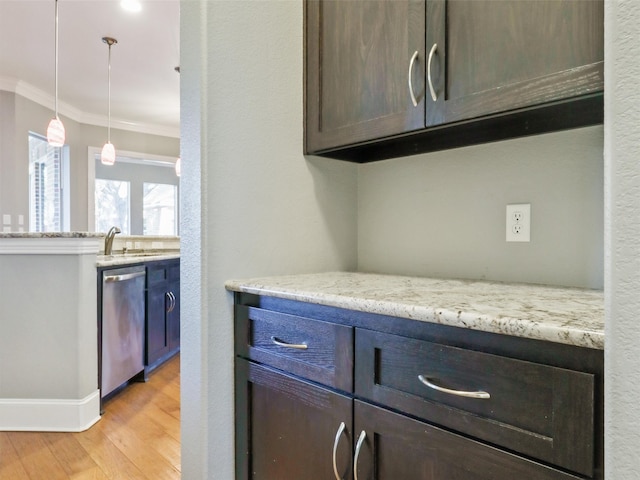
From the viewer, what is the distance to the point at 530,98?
94 cm

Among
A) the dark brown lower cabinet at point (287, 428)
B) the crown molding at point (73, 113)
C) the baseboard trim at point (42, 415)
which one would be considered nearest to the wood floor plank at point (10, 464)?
the baseboard trim at point (42, 415)

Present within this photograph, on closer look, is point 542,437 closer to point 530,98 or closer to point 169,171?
point 530,98

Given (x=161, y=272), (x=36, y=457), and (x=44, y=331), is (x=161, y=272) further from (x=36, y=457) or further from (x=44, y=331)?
(x=36, y=457)

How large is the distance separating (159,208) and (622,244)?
25.6 feet

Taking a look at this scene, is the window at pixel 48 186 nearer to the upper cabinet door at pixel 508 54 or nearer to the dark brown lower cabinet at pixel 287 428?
the dark brown lower cabinet at pixel 287 428

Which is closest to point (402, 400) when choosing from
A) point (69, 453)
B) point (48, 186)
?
point (69, 453)

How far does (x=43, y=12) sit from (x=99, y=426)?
2.88 m

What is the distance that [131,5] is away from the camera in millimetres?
2824

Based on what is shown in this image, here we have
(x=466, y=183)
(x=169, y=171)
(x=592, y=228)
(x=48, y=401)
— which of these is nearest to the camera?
(x=592, y=228)

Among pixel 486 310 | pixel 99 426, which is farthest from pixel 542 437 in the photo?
pixel 99 426

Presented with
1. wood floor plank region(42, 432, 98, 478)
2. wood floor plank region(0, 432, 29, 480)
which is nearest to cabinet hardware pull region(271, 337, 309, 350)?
wood floor plank region(42, 432, 98, 478)

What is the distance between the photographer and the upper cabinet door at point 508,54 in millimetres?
872

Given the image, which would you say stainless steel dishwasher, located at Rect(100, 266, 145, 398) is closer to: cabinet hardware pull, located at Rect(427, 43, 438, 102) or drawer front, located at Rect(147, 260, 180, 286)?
drawer front, located at Rect(147, 260, 180, 286)

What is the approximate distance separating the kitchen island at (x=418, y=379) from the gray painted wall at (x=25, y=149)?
3.96 m
